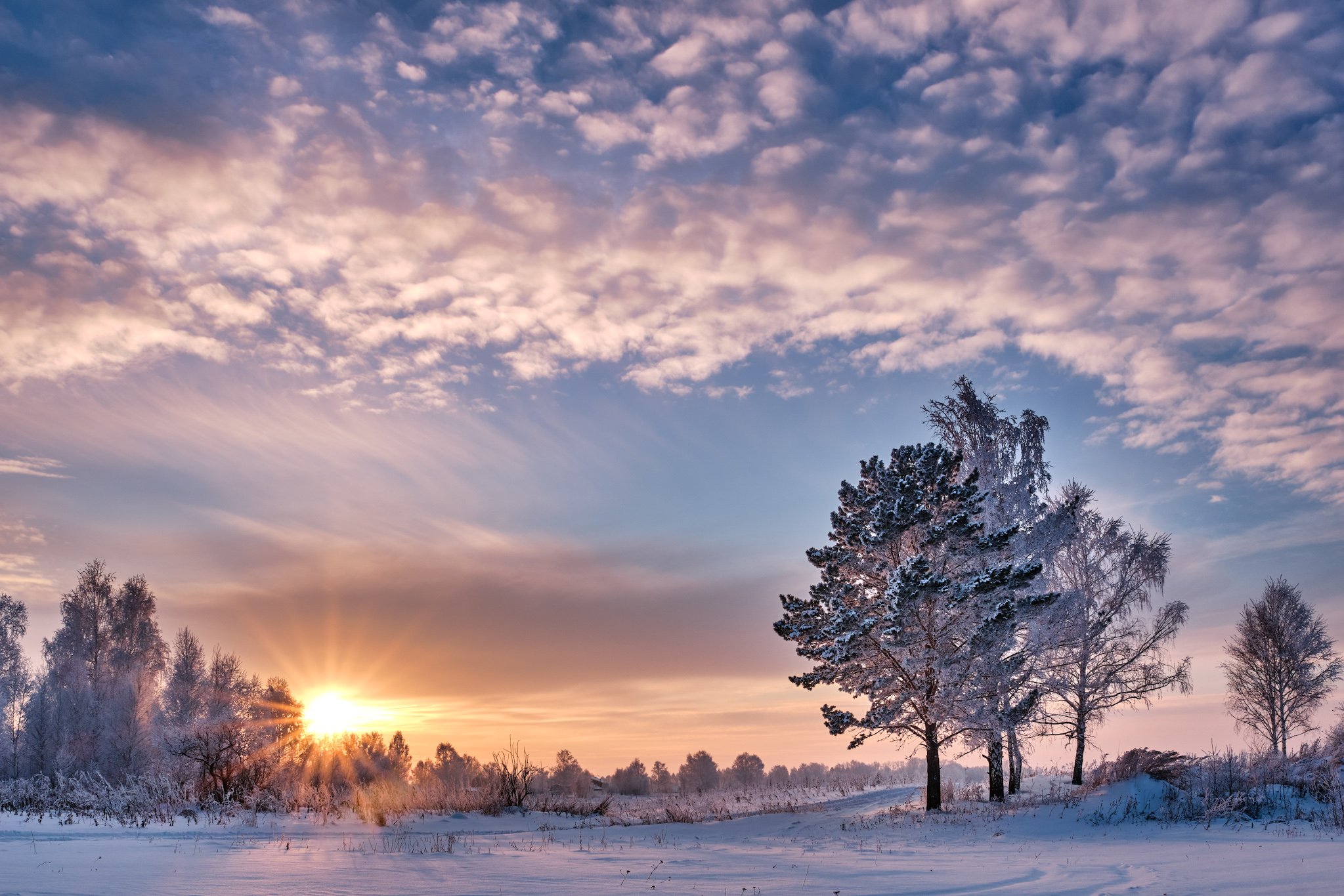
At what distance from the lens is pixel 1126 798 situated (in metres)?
21.6

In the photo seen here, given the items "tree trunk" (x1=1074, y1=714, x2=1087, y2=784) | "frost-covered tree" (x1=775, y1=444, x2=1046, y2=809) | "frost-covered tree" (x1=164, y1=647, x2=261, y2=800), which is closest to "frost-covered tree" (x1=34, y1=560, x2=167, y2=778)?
"frost-covered tree" (x1=164, y1=647, x2=261, y2=800)

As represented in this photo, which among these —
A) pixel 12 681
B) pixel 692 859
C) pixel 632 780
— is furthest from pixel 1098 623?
pixel 12 681

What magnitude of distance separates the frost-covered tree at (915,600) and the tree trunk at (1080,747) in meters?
5.86

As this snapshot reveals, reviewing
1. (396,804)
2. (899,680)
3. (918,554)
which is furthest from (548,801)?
(918,554)

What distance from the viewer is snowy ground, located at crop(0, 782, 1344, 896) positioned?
845 cm

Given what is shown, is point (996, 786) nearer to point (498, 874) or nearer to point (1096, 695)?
point (1096, 695)

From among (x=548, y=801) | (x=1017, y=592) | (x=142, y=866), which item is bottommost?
(x=548, y=801)

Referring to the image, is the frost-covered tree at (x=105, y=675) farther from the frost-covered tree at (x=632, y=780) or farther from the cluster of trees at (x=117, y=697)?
the frost-covered tree at (x=632, y=780)

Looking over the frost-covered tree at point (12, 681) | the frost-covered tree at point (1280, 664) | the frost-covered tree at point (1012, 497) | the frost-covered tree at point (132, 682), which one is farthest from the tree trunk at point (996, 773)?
the frost-covered tree at point (12, 681)

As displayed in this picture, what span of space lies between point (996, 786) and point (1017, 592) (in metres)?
6.35

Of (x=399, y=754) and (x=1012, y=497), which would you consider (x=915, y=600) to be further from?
(x=399, y=754)

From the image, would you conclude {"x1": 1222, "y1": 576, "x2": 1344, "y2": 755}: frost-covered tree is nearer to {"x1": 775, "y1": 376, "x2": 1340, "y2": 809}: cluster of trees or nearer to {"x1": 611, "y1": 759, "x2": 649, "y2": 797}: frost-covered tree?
{"x1": 775, "y1": 376, "x2": 1340, "y2": 809}: cluster of trees

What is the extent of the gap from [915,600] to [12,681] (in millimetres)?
54109

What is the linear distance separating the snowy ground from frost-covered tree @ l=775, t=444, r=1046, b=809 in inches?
156
